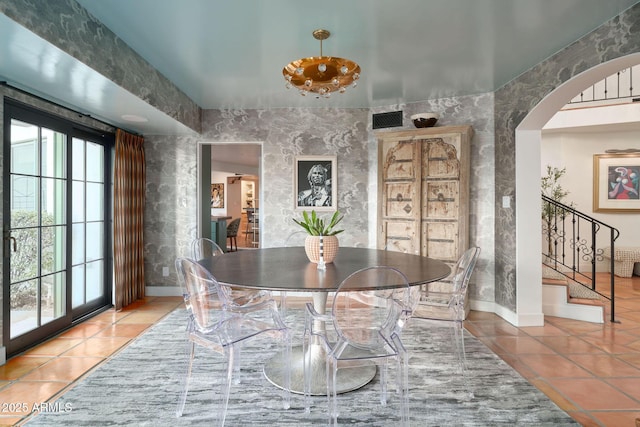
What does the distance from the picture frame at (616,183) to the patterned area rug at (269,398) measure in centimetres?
517

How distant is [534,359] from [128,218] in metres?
4.37

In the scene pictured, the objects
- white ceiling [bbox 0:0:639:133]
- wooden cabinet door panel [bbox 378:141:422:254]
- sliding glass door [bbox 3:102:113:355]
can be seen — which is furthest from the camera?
wooden cabinet door panel [bbox 378:141:422:254]

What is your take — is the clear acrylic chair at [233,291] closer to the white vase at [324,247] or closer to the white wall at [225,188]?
the white vase at [324,247]

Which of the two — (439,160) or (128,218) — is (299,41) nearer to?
(439,160)

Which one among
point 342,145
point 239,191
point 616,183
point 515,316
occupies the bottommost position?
point 515,316

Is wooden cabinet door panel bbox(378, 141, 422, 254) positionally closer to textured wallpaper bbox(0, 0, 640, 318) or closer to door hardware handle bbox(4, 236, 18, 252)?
textured wallpaper bbox(0, 0, 640, 318)

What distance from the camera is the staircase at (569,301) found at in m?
3.62

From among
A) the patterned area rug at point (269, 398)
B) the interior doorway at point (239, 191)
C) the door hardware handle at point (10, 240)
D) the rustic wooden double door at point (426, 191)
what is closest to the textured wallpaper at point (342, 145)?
the rustic wooden double door at point (426, 191)

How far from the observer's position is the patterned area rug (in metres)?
1.89

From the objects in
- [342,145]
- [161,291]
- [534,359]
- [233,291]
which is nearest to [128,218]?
[161,291]

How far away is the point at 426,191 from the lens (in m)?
3.87

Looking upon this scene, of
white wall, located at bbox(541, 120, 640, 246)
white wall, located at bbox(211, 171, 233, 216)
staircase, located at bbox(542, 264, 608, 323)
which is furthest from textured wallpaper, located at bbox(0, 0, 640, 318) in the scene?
white wall, located at bbox(211, 171, 233, 216)

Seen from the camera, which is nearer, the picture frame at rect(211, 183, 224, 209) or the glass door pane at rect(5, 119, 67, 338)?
the glass door pane at rect(5, 119, 67, 338)

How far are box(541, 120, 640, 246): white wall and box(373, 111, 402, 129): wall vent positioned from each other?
3.51 m
